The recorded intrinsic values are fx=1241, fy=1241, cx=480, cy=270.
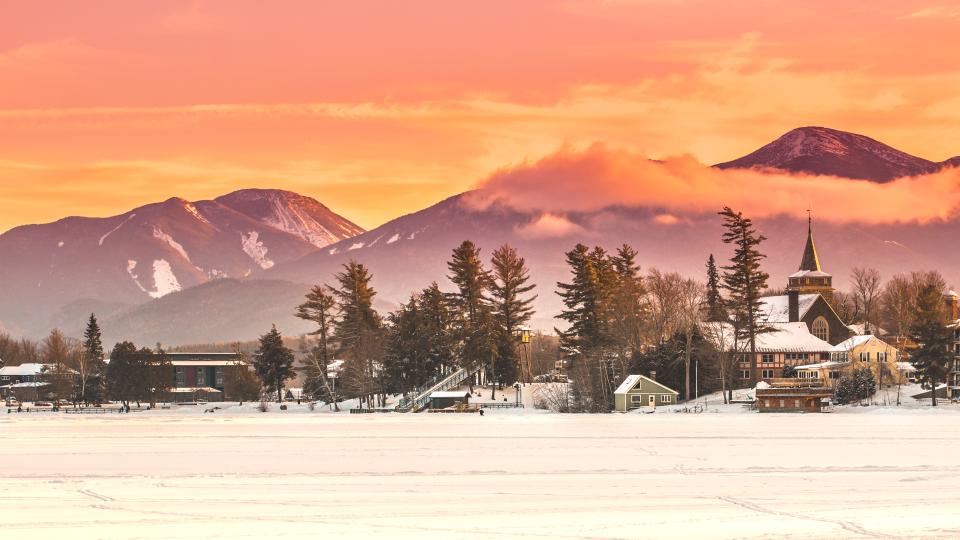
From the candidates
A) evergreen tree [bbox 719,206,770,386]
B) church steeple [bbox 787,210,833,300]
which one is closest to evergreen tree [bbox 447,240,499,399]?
evergreen tree [bbox 719,206,770,386]

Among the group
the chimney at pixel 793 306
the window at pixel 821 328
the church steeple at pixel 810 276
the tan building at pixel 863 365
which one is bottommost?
the tan building at pixel 863 365

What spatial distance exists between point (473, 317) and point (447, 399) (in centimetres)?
1507

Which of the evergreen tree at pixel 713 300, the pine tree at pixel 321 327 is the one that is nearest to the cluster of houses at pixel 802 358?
the evergreen tree at pixel 713 300

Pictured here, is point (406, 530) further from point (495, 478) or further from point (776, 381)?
point (776, 381)

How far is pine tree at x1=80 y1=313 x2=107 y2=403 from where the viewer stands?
147500mm

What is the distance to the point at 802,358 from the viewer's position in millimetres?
125250

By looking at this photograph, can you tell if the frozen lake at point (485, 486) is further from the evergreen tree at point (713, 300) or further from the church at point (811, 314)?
the church at point (811, 314)

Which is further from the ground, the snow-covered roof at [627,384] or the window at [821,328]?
the window at [821,328]

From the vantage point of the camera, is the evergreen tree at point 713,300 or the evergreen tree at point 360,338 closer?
the evergreen tree at point 360,338

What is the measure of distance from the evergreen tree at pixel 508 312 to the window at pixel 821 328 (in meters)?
33.7

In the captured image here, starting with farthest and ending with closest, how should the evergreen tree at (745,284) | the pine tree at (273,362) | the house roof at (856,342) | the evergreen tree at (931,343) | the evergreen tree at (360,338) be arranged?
1. the pine tree at (273,362)
2. the evergreen tree at (360,338)
3. the house roof at (856,342)
4. the evergreen tree at (745,284)
5. the evergreen tree at (931,343)

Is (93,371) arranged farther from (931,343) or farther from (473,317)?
(931,343)

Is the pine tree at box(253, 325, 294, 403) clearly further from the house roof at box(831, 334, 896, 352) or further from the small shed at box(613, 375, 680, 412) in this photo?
the house roof at box(831, 334, 896, 352)

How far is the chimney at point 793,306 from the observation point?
137625mm
